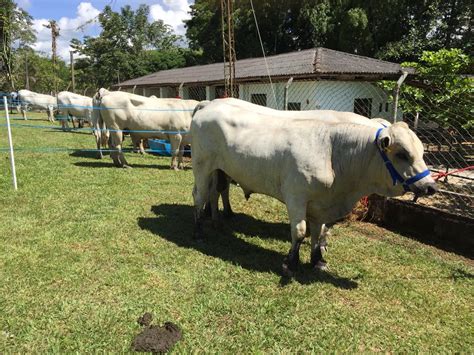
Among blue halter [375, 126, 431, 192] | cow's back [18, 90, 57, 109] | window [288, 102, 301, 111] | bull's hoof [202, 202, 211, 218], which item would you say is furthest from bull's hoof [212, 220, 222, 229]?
cow's back [18, 90, 57, 109]

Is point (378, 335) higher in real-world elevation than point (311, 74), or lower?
A: lower

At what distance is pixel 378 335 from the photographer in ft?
11.8

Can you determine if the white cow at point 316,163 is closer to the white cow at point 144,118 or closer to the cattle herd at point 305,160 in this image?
the cattle herd at point 305,160

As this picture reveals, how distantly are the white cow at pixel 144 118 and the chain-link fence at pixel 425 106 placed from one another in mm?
2809

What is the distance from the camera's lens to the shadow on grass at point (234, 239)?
184 inches

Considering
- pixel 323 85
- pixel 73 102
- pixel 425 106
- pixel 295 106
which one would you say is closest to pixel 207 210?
pixel 425 106

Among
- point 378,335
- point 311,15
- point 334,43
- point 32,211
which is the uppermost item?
point 311,15

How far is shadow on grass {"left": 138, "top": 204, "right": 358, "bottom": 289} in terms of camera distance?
4664mm

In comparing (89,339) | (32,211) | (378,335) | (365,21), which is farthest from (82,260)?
(365,21)

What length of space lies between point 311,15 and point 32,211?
26339 mm

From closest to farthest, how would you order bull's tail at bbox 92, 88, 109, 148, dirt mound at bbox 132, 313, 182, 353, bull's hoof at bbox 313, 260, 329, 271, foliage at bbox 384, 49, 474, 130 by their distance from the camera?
dirt mound at bbox 132, 313, 182, 353 → bull's hoof at bbox 313, 260, 329, 271 → foliage at bbox 384, 49, 474, 130 → bull's tail at bbox 92, 88, 109, 148

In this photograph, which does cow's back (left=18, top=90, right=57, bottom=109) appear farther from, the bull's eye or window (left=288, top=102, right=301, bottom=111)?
the bull's eye

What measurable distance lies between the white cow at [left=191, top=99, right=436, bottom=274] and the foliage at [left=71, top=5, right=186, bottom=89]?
130 ft

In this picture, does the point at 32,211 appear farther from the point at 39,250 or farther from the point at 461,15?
the point at 461,15
